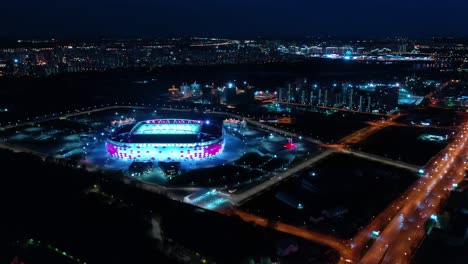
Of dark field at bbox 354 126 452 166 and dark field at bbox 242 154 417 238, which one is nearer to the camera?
dark field at bbox 242 154 417 238

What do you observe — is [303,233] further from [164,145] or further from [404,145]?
[404,145]

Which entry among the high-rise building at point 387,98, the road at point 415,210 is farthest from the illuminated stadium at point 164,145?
the high-rise building at point 387,98

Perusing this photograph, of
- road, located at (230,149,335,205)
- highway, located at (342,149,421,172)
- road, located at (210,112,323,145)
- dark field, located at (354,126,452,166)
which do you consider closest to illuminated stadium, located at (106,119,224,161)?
road, located at (230,149,335,205)

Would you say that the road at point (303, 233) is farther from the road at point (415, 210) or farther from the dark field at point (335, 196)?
the road at point (415, 210)

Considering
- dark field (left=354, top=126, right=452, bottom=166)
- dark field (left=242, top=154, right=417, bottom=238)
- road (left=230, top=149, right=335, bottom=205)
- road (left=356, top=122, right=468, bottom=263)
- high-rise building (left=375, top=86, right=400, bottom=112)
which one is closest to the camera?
road (left=356, top=122, right=468, bottom=263)

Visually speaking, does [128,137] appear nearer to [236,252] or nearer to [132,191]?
[132,191]

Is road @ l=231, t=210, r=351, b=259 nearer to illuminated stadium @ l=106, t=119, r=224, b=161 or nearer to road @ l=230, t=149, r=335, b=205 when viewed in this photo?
road @ l=230, t=149, r=335, b=205

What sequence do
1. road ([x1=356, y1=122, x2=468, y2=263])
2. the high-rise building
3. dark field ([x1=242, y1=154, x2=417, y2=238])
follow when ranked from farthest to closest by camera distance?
the high-rise building, dark field ([x1=242, y1=154, x2=417, y2=238]), road ([x1=356, y1=122, x2=468, y2=263])

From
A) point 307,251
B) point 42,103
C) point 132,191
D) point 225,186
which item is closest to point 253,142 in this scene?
point 225,186
